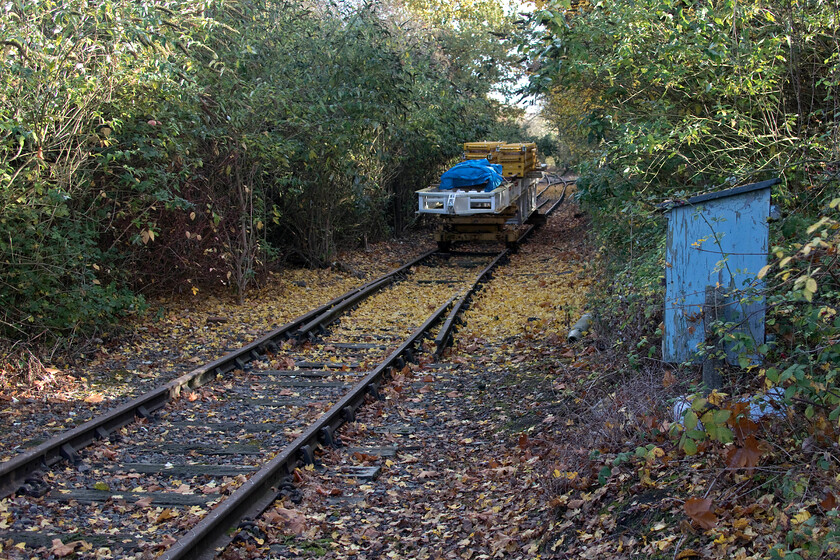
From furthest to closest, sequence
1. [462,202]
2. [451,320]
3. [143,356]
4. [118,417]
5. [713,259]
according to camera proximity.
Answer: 1. [462,202]
2. [451,320]
3. [143,356]
4. [118,417]
5. [713,259]

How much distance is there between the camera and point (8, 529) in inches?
199

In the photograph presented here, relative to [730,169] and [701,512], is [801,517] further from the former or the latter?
[730,169]

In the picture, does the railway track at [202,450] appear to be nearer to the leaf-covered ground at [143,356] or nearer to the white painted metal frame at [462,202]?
the leaf-covered ground at [143,356]

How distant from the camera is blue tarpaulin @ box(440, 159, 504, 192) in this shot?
744 inches

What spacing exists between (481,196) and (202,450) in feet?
40.8

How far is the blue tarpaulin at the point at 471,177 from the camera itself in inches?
744

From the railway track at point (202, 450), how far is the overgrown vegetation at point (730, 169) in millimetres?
2795

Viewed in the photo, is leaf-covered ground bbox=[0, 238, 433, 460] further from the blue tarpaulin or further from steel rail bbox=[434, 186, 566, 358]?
the blue tarpaulin

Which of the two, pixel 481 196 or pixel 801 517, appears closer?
pixel 801 517

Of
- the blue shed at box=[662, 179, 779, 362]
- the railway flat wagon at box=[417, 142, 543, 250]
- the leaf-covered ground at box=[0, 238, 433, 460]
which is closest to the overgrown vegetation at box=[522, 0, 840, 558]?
the blue shed at box=[662, 179, 779, 362]

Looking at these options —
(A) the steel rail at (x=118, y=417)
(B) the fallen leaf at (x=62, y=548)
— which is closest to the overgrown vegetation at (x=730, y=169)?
(B) the fallen leaf at (x=62, y=548)

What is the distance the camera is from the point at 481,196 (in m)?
18.1

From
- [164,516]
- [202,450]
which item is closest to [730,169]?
[202,450]

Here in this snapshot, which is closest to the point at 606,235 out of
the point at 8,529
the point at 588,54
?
the point at 588,54
